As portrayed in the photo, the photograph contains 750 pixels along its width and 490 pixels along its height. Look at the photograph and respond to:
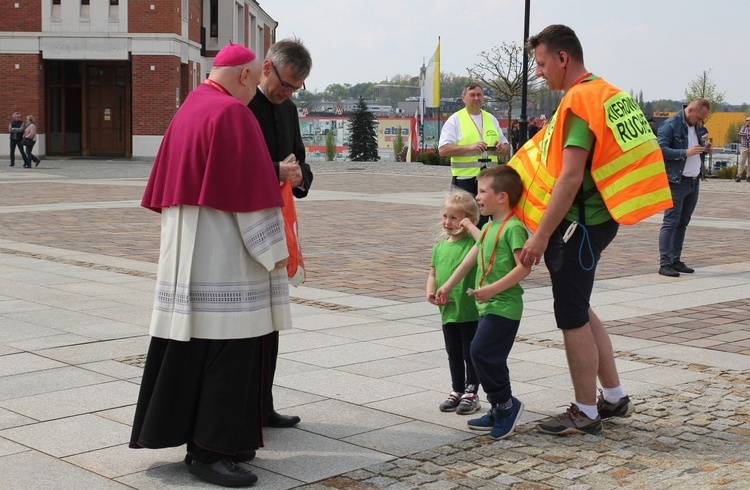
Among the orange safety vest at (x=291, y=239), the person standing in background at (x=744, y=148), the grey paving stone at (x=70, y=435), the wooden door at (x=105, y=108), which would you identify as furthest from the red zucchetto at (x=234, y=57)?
the wooden door at (x=105, y=108)

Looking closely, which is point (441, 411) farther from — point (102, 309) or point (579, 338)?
point (102, 309)

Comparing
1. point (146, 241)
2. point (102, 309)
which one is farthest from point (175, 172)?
point (146, 241)

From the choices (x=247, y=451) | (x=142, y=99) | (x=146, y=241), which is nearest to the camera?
(x=247, y=451)

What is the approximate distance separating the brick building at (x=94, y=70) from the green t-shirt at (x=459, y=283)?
36.9m

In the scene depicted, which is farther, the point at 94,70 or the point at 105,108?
the point at 105,108

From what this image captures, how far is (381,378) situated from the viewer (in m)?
5.99

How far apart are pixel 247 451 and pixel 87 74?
40.1 meters

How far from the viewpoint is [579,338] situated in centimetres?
494

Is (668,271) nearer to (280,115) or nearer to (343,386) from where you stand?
(343,386)

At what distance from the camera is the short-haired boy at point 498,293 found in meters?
4.84

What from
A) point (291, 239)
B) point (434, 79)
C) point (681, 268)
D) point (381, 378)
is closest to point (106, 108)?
point (434, 79)

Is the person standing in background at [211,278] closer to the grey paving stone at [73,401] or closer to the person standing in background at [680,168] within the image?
the grey paving stone at [73,401]

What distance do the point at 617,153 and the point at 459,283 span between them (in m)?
1.01

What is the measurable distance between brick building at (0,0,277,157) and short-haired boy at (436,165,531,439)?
37244mm
